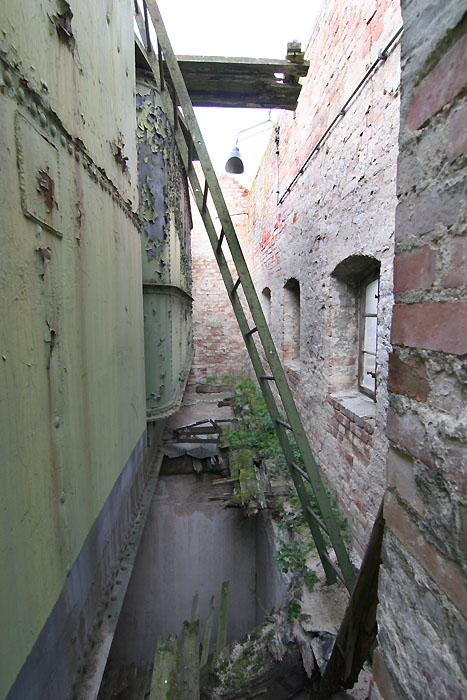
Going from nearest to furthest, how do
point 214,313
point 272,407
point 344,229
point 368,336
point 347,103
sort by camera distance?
point 272,407 < point 347,103 < point 344,229 < point 368,336 < point 214,313

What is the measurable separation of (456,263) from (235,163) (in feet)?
22.1

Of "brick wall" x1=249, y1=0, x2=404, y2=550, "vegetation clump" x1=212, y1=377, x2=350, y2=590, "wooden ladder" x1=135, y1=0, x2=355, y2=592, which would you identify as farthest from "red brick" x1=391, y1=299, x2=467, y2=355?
"vegetation clump" x1=212, y1=377, x2=350, y2=590

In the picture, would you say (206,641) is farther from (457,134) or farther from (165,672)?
(457,134)

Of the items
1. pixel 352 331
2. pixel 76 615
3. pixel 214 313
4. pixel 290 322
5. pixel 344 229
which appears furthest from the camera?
pixel 214 313

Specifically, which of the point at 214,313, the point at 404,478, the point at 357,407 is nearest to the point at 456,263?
the point at 404,478

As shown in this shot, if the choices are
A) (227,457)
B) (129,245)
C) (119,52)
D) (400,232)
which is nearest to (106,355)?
(129,245)

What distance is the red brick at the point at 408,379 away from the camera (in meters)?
0.85

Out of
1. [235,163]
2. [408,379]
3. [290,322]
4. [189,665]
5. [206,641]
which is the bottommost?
[206,641]

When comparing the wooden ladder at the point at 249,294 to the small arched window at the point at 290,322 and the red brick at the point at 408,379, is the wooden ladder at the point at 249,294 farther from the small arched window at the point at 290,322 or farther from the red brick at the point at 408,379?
the small arched window at the point at 290,322

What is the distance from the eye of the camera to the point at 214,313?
30.9 feet

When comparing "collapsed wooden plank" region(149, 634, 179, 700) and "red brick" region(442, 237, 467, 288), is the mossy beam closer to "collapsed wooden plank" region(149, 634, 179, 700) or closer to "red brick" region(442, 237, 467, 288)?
"collapsed wooden plank" region(149, 634, 179, 700)

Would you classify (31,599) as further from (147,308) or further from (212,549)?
(212,549)

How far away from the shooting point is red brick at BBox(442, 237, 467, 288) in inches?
28.1

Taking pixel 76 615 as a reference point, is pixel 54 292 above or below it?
above
